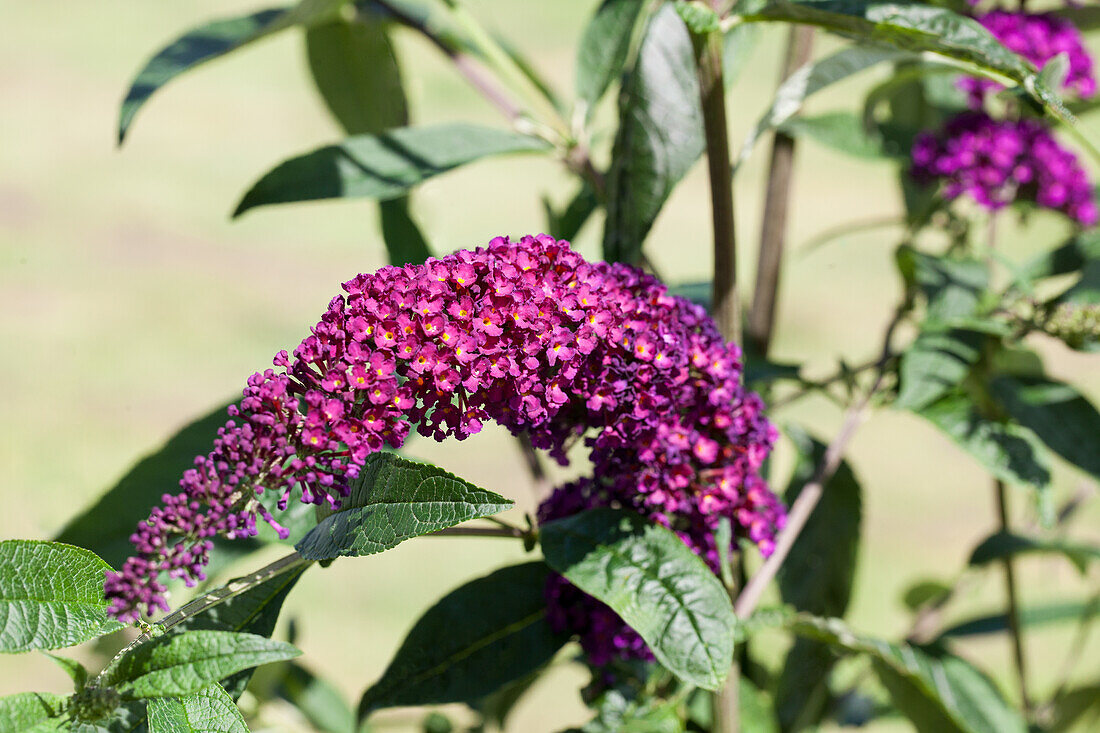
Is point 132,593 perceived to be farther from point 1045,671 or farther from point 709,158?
point 1045,671

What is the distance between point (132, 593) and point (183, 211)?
366 centimetres

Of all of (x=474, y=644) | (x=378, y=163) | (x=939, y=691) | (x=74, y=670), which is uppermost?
(x=378, y=163)

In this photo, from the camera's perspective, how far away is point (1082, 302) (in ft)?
3.12

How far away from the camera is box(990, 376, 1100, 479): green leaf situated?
3.14 ft

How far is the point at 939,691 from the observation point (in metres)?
0.99

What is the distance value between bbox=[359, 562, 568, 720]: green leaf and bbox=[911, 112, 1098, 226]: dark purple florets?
0.65m

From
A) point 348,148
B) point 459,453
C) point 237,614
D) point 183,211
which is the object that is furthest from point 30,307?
point 237,614

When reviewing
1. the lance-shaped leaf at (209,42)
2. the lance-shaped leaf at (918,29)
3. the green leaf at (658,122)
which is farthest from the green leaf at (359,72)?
the lance-shaped leaf at (918,29)

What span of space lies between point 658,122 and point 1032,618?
3.40ft

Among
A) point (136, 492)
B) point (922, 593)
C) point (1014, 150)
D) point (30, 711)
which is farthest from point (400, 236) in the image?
point (922, 593)

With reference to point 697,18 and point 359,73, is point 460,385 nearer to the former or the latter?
point 697,18

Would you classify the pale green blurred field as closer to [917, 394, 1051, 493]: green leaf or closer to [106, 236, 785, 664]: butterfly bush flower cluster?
[917, 394, 1051, 493]: green leaf

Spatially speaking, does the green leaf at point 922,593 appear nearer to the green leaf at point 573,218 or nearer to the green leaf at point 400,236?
the green leaf at point 573,218

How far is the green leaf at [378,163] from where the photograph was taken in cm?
91
